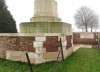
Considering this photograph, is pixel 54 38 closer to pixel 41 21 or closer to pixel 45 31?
pixel 45 31

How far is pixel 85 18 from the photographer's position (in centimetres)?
4031

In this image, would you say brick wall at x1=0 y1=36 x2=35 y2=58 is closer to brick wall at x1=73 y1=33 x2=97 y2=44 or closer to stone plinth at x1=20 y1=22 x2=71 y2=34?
stone plinth at x1=20 y1=22 x2=71 y2=34

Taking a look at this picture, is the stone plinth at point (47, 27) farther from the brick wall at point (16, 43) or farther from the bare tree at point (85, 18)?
the bare tree at point (85, 18)

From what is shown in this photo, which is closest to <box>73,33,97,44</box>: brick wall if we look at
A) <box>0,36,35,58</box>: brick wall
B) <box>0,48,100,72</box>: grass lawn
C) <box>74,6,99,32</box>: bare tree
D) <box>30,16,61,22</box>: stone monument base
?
<box>30,16,61,22</box>: stone monument base

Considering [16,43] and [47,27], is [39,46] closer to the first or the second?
[47,27]

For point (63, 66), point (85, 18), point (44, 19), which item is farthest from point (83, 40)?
point (85, 18)

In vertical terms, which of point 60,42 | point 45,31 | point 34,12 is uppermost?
point 34,12

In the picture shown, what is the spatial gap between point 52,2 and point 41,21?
1.08 metres

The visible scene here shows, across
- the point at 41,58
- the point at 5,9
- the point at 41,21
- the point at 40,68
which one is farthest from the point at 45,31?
the point at 5,9

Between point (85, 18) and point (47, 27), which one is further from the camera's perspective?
point (85, 18)

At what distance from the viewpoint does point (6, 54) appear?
7.47 metres

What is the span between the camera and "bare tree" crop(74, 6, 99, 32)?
132ft

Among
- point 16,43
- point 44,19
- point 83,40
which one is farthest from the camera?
point 83,40

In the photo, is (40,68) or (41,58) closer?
(40,68)
